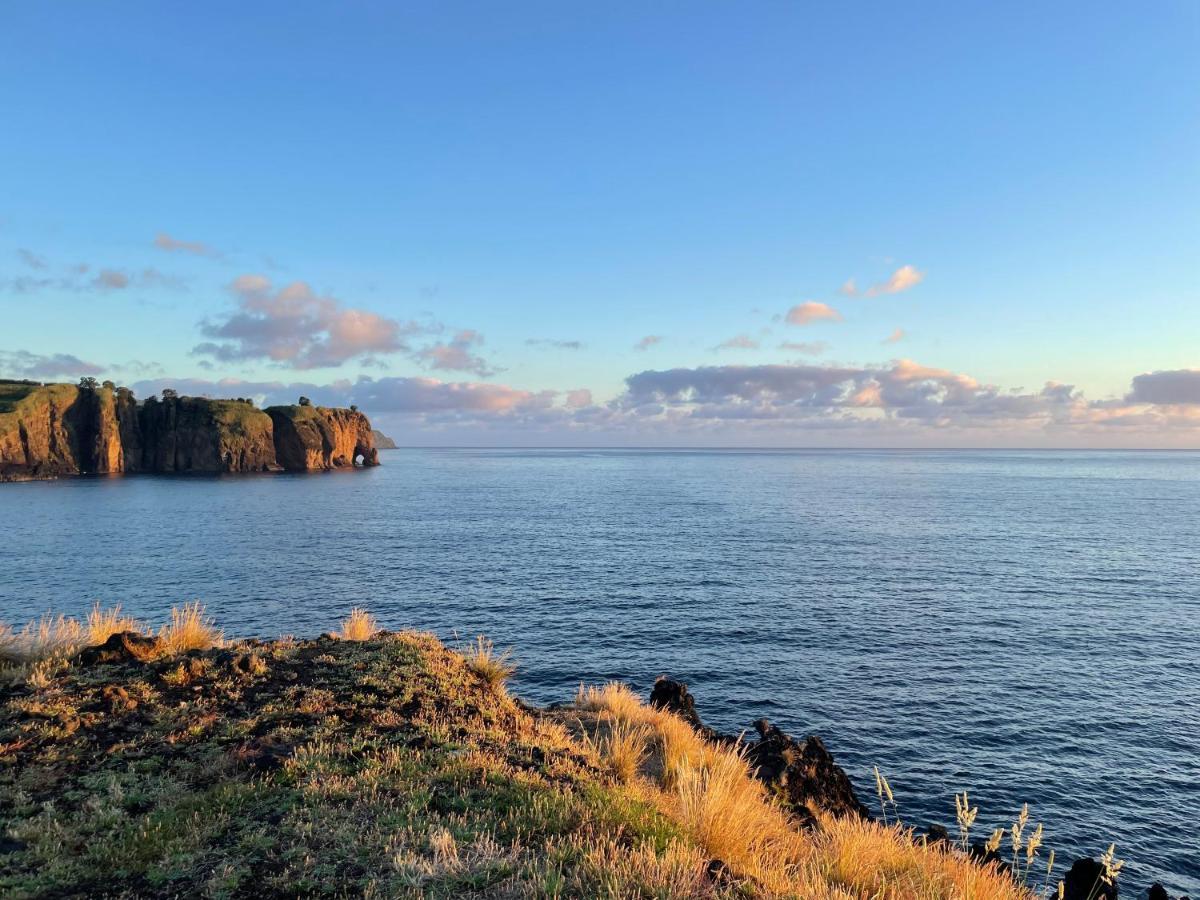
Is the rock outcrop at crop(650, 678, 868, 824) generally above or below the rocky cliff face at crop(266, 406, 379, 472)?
below

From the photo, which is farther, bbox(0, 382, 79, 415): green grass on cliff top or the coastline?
bbox(0, 382, 79, 415): green grass on cliff top

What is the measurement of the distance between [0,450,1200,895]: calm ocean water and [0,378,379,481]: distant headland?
7504 cm

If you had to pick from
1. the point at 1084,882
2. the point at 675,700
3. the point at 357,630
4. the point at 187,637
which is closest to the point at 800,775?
the point at 675,700

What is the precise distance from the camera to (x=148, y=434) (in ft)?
542

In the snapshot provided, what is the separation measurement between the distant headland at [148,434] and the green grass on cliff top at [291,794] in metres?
169

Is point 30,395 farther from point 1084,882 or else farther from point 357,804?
point 1084,882

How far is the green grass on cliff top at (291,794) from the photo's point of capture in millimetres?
6160

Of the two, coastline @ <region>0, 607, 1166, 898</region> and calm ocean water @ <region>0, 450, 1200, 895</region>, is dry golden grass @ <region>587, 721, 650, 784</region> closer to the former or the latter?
coastline @ <region>0, 607, 1166, 898</region>

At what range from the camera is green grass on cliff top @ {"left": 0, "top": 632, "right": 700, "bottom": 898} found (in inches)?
243

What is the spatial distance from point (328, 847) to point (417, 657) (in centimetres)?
794

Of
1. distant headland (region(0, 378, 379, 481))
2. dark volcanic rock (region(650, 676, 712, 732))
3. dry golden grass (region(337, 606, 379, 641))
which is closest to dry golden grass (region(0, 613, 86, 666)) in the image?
dry golden grass (region(337, 606, 379, 641))

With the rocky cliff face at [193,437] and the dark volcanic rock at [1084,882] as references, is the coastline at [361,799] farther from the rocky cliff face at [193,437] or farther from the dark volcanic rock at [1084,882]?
the rocky cliff face at [193,437]

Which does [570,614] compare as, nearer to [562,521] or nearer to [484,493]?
[562,521]

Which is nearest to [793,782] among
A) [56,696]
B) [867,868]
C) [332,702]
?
[867,868]
